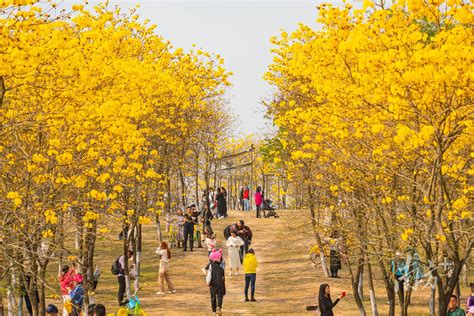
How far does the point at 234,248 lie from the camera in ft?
104

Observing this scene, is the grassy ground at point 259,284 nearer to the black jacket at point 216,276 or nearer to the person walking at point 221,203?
the black jacket at point 216,276

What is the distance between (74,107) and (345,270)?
2115 centimetres

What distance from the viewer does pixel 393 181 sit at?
1878 centimetres

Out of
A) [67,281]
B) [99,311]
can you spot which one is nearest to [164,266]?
[67,281]

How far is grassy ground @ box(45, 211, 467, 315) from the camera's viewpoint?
88.4 ft

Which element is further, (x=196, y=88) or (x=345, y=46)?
(x=196, y=88)

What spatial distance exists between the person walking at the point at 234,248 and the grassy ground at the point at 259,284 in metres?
0.50

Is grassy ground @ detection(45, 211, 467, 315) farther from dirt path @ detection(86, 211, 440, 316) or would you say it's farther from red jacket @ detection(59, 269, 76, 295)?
red jacket @ detection(59, 269, 76, 295)

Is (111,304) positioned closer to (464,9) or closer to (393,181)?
(393,181)

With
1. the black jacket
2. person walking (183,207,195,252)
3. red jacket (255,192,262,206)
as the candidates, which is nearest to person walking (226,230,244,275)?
person walking (183,207,195,252)

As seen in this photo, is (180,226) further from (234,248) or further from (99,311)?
(99,311)

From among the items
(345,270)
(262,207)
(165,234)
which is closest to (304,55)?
(345,270)

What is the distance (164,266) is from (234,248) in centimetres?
354

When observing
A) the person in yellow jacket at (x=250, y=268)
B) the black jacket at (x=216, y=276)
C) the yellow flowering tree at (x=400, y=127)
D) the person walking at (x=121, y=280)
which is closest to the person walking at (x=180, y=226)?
the person walking at (x=121, y=280)
